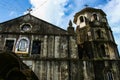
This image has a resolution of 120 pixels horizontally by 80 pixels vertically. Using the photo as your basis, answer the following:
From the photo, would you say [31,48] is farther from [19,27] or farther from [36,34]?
[19,27]

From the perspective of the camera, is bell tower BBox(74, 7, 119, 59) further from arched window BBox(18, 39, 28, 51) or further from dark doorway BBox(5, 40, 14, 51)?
dark doorway BBox(5, 40, 14, 51)

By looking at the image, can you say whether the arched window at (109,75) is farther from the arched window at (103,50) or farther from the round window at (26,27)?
the round window at (26,27)

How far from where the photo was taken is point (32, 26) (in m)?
19.8

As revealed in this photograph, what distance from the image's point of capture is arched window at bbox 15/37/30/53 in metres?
17.7

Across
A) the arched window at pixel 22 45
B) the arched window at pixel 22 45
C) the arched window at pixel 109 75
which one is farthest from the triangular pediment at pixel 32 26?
the arched window at pixel 109 75

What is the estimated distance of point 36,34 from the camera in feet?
62.3

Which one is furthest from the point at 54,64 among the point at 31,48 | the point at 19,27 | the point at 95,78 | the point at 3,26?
the point at 3,26

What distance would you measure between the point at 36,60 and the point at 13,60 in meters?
3.14

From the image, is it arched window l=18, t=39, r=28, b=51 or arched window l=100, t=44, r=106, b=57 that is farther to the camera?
arched window l=100, t=44, r=106, b=57

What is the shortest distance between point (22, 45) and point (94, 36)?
8244 millimetres

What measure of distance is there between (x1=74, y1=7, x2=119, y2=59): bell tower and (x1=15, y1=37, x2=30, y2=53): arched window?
6006mm

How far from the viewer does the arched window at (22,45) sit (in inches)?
698

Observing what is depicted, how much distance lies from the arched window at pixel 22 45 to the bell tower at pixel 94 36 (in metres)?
6.01

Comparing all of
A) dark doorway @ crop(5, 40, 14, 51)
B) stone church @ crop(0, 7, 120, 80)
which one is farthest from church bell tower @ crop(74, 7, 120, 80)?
dark doorway @ crop(5, 40, 14, 51)
